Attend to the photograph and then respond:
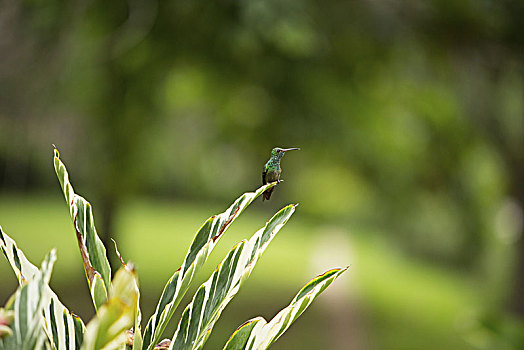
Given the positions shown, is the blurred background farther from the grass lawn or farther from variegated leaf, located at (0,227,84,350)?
variegated leaf, located at (0,227,84,350)

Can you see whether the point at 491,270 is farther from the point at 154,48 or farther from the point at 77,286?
the point at 154,48

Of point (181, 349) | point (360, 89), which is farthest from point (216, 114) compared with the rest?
point (181, 349)

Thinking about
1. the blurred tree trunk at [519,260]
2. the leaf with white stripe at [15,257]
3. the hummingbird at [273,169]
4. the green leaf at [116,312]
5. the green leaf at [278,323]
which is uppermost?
the blurred tree trunk at [519,260]

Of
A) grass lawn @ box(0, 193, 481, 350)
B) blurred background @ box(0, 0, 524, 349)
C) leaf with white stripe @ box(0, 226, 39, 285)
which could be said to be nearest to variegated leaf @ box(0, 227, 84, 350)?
leaf with white stripe @ box(0, 226, 39, 285)

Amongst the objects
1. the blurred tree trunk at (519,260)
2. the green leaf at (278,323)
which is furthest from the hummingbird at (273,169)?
the blurred tree trunk at (519,260)

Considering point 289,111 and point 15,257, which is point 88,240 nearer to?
point 15,257

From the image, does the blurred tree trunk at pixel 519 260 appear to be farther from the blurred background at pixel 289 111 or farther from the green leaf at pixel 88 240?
the green leaf at pixel 88 240
